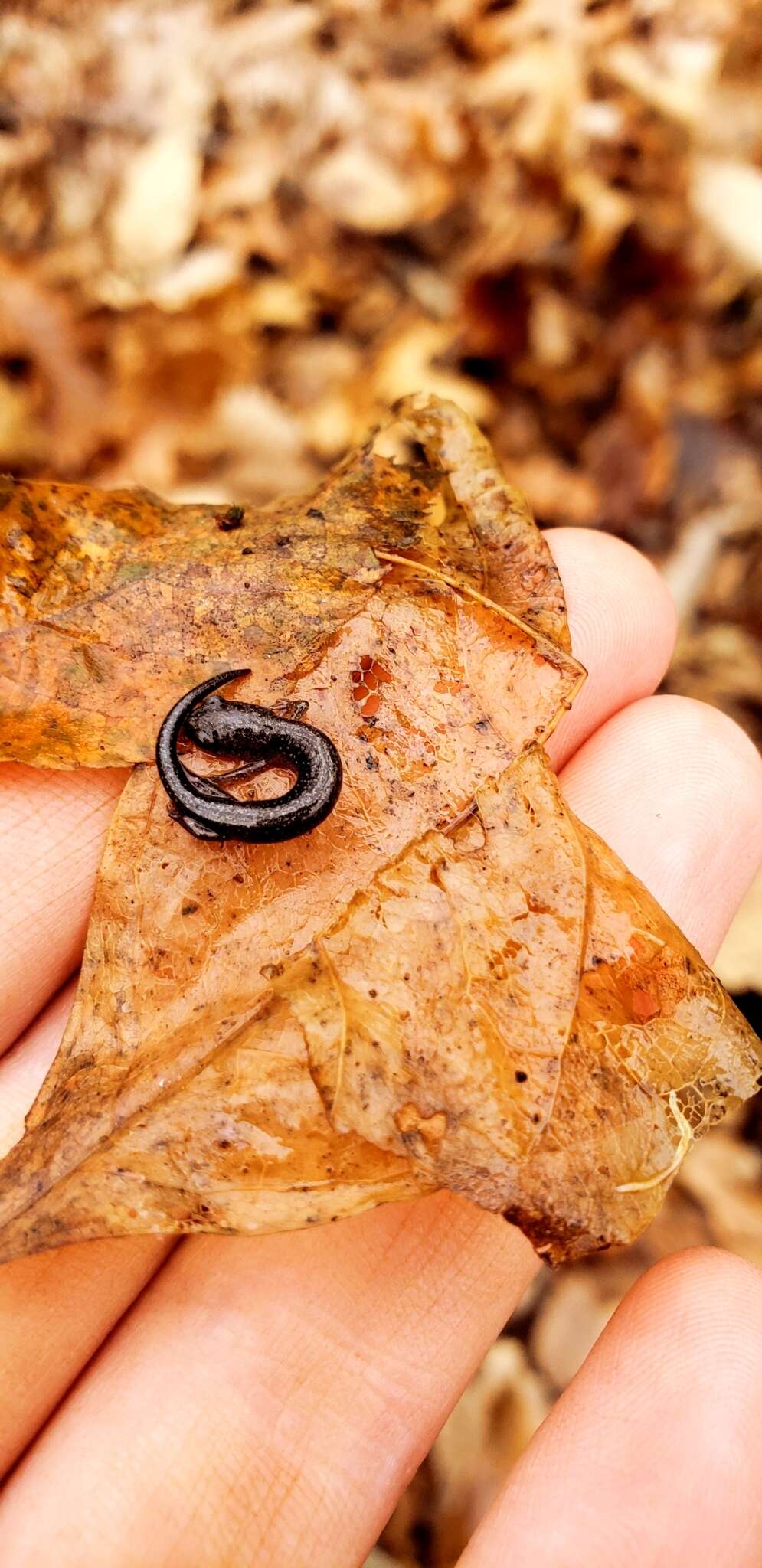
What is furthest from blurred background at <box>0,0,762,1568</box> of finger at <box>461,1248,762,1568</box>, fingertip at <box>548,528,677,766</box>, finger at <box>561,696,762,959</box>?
finger at <box>461,1248,762,1568</box>

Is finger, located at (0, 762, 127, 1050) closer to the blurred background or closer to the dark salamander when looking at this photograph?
the dark salamander

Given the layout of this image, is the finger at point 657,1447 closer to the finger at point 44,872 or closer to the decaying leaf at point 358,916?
the decaying leaf at point 358,916

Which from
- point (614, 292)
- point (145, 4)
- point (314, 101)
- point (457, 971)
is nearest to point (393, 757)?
point (457, 971)

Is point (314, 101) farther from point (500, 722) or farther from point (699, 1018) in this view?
point (699, 1018)

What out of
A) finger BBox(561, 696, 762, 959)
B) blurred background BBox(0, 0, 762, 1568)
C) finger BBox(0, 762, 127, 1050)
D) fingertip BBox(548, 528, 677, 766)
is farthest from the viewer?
blurred background BBox(0, 0, 762, 1568)

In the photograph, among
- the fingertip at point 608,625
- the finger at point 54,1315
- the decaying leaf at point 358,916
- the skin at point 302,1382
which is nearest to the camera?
the decaying leaf at point 358,916

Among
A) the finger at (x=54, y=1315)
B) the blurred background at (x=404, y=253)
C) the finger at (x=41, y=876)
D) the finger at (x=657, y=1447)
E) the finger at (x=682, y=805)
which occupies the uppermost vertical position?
the blurred background at (x=404, y=253)

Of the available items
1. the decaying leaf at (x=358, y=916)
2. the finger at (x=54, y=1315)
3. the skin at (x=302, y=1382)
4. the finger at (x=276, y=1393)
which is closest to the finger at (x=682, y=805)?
the skin at (x=302, y=1382)

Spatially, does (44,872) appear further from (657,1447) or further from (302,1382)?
(657,1447)
